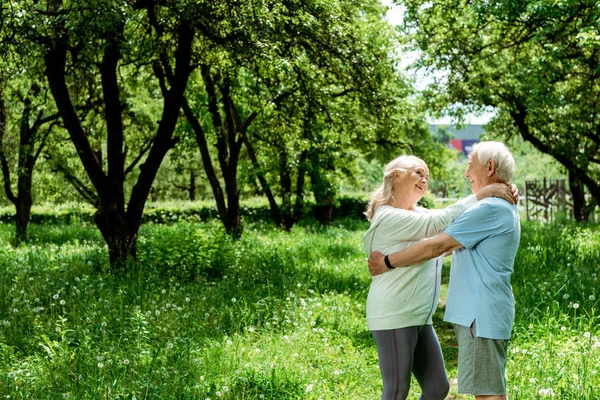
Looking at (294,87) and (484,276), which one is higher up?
(294,87)

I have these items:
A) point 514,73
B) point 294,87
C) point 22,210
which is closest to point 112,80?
point 294,87

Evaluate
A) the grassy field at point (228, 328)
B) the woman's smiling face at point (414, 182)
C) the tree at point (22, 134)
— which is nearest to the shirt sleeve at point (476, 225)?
the woman's smiling face at point (414, 182)

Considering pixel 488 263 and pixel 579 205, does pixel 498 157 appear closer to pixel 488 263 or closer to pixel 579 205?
pixel 488 263

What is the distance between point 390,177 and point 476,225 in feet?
2.14

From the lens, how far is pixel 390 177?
408 centimetres

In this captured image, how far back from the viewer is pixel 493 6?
10773 millimetres

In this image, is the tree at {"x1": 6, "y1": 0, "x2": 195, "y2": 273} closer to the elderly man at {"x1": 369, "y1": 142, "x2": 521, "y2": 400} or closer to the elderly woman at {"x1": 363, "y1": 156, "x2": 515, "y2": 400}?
the elderly woman at {"x1": 363, "y1": 156, "x2": 515, "y2": 400}

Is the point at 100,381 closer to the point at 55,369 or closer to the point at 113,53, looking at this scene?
the point at 55,369

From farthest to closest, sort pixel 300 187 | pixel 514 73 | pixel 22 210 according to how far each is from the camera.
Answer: pixel 300 187, pixel 22 210, pixel 514 73

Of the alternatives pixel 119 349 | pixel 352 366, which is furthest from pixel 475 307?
pixel 119 349

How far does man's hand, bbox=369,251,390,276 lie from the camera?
156 inches

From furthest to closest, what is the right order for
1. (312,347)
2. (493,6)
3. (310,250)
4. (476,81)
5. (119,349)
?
(476,81)
(310,250)
(493,6)
(312,347)
(119,349)

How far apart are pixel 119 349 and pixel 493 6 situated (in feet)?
27.2

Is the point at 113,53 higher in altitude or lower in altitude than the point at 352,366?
higher
